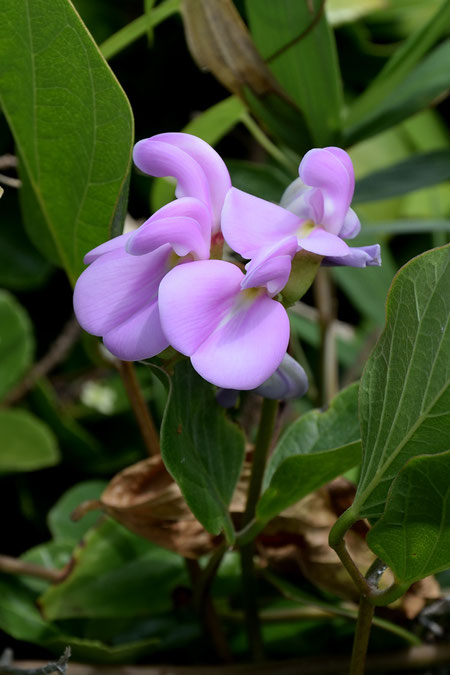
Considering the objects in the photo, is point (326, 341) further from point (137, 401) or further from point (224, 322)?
point (224, 322)

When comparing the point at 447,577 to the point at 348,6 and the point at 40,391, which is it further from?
the point at 348,6

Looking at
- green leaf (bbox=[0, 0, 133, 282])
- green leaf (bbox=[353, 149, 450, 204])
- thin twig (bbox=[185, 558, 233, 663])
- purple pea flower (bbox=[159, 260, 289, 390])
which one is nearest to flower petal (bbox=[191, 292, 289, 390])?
purple pea flower (bbox=[159, 260, 289, 390])

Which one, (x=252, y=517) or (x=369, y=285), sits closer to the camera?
(x=252, y=517)

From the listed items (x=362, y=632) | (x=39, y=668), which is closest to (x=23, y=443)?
(x=39, y=668)

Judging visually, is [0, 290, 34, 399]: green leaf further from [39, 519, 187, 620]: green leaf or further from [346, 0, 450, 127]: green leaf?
[346, 0, 450, 127]: green leaf

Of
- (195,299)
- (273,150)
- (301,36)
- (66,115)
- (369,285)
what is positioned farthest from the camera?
(369,285)

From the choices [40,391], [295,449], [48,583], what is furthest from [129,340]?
[40,391]

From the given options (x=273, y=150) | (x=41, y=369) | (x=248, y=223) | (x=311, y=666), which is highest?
(x=248, y=223)
